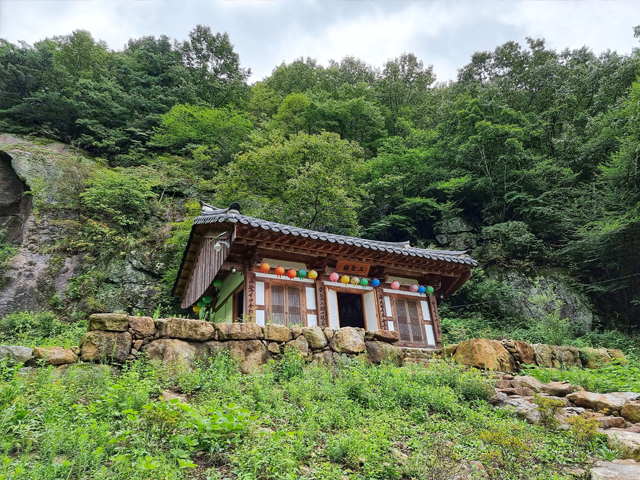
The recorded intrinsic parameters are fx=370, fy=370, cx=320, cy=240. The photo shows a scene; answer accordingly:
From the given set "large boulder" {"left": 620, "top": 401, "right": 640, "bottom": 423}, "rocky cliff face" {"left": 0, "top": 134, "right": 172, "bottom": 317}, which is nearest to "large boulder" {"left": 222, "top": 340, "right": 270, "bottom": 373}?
"large boulder" {"left": 620, "top": 401, "right": 640, "bottom": 423}

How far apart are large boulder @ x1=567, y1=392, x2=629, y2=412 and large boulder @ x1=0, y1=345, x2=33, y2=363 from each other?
8654 millimetres

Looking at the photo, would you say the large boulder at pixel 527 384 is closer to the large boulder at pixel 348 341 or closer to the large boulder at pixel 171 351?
the large boulder at pixel 348 341

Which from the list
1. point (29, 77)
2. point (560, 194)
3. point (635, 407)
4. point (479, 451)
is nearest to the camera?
point (479, 451)

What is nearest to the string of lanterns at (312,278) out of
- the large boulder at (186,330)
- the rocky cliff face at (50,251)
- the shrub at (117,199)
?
the large boulder at (186,330)

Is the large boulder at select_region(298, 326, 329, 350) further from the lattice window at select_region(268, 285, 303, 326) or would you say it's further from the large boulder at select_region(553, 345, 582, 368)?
the large boulder at select_region(553, 345, 582, 368)

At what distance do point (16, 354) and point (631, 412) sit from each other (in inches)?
359

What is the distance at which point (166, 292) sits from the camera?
1700 cm

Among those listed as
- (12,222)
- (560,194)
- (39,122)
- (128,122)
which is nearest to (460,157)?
(560,194)

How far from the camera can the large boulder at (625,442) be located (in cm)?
435

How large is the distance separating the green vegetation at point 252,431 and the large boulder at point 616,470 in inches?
12.1

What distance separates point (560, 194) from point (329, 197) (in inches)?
517

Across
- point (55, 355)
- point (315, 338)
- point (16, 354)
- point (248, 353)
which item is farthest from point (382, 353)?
point (16, 354)

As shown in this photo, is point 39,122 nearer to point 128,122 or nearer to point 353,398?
point 128,122

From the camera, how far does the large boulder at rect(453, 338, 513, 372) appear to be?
848cm
